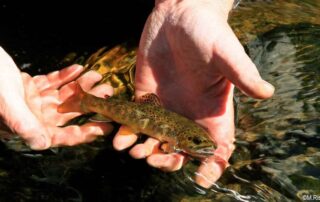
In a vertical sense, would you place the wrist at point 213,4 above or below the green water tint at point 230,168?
above

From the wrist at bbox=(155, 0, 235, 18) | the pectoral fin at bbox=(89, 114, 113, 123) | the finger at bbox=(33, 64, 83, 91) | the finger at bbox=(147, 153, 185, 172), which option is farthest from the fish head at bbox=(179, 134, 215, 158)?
the finger at bbox=(33, 64, 83, 91)

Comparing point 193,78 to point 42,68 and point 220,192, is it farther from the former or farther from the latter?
point 42,68

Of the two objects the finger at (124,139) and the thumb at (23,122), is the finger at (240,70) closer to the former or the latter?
the finger at (124,139)

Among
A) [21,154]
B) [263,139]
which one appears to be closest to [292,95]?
[263,139]

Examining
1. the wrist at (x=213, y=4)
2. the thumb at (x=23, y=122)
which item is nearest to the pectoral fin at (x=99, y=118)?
the thumb at (x=23, y=122)

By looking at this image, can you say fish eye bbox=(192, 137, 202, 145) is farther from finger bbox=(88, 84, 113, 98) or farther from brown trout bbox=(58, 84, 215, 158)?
finger bbox=(88, 84, 113, 98)

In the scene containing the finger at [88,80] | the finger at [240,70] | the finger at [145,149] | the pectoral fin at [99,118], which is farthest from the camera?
the finger at [88,80]
